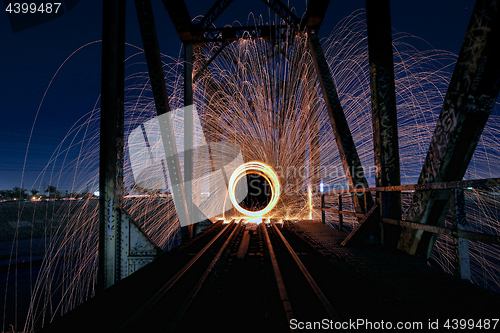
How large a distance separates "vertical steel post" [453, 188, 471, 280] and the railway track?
48.1 inches

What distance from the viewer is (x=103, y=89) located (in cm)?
353

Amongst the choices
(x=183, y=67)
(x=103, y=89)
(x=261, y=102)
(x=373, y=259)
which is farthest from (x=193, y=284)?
(x=261, y=102)

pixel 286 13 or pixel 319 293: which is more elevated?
pixel 286 13

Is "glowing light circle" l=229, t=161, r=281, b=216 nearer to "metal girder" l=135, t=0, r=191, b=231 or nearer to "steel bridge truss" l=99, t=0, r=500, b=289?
"steel bridge truss" l=99, t=0, r=500, b=289

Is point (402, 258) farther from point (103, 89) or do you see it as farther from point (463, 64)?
point (103, 89)

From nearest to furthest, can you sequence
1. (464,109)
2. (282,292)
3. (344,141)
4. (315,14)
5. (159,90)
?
(282,292) < (464,109) < (344,141) < (159,90) < (315,14)

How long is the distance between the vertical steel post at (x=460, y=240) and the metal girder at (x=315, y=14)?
6.10 m

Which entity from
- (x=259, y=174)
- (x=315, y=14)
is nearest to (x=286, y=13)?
(x=315, y=14)

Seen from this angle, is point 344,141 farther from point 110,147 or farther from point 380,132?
point 110,147

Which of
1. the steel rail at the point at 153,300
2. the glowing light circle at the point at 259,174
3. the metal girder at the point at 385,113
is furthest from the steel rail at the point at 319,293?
the glowing light circle at the point at 259,174

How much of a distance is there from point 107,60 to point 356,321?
3.91 metres

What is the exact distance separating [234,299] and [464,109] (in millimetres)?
2557

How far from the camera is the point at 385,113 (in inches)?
146

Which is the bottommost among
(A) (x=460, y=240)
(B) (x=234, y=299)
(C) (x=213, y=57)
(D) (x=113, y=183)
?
(B) (x=234, y=299)
